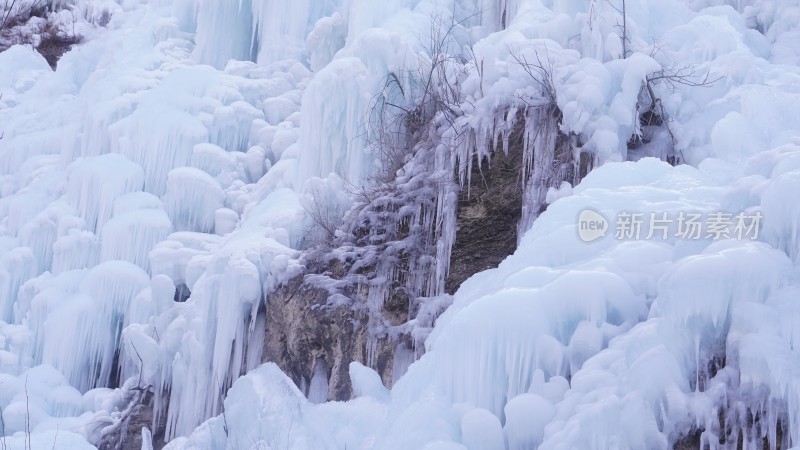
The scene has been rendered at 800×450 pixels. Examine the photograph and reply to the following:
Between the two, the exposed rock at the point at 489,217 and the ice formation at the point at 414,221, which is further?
the exposed rock at the point at 489,217

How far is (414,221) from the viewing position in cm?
701

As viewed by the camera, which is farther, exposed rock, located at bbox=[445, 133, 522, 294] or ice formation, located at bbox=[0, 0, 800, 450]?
exposed rock, located at bbox=[445, 133, 522, 294]

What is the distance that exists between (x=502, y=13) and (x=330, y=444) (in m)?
5.53

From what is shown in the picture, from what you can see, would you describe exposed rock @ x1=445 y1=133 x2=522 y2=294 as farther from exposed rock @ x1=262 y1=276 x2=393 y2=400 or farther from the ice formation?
exposed rock @ x1=262 y1=276 x2=393 y2=400

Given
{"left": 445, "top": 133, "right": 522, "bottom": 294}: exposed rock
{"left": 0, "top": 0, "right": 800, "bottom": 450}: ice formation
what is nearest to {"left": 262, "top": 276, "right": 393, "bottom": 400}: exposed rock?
{"left": 0, "top": 0, "right": 800, "bottom": 450}: ice formation

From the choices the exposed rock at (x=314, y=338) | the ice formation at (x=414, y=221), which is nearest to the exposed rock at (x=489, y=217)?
the ice formation at (x=414, y=221)

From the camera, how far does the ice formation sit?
3.78 metres

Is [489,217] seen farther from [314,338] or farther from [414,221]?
[314,338]

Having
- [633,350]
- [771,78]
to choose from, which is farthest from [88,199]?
[633,350]

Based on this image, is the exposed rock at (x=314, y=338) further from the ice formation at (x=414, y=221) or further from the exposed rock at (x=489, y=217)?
the exposed rock at (x=489, y=217)

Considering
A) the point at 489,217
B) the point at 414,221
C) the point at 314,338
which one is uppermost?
the point at 489,217

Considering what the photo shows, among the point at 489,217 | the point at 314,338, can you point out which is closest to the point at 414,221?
the point at 489,217

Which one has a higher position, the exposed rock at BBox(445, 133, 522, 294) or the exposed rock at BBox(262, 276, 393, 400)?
the exposed rock at BBox(445, 133, 522, 294)

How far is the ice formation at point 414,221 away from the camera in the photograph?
3779 millimetres
